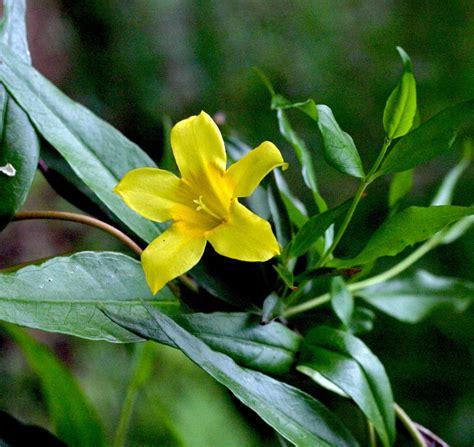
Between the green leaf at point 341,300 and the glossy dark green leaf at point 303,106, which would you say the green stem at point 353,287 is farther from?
the glossy dark green leaf at point 303,106

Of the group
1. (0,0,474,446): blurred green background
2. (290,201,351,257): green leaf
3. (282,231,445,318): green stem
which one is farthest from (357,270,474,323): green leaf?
(0,0,474,446): blurred green background

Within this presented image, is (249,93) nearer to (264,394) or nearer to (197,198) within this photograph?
(197,198)

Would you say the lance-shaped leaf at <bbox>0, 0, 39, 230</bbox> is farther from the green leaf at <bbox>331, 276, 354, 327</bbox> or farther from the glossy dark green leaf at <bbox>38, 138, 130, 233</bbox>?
the green leaf at <bbox>331, 276, 354, 327</bbox>

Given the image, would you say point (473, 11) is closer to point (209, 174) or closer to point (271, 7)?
point (271, 7)

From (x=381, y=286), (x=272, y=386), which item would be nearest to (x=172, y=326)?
(x=272, y=386)

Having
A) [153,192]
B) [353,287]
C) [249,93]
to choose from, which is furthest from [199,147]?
[249,93]
